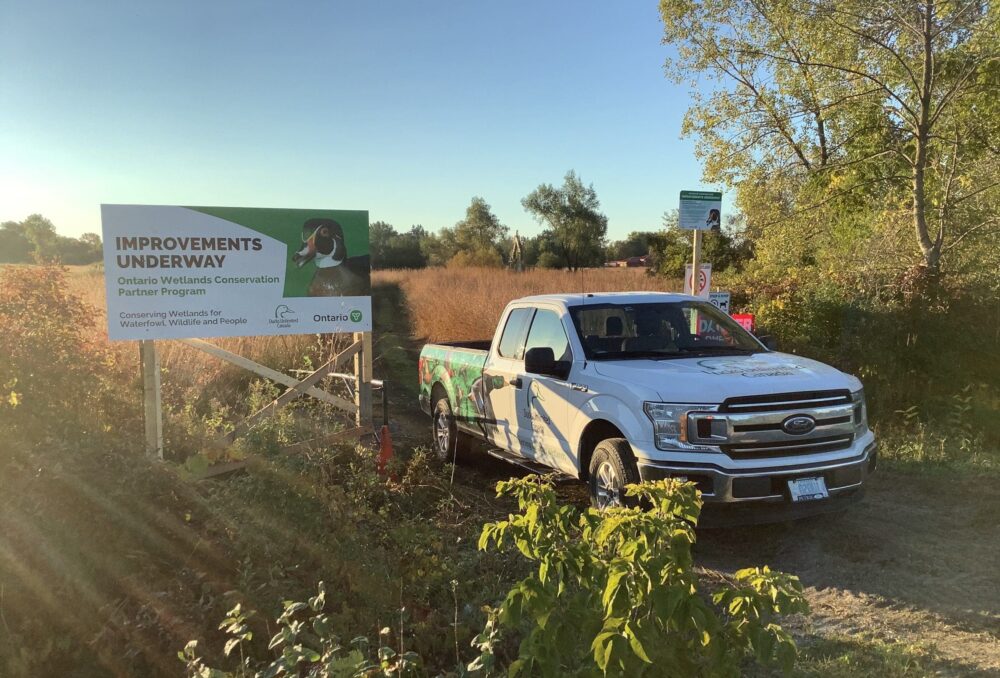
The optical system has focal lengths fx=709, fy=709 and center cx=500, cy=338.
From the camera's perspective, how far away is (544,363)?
5656 millimetres

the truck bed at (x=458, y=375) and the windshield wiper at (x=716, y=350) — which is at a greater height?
the windshield wiper at (x=716, y=350)

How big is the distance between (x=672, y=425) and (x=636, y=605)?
2.58m

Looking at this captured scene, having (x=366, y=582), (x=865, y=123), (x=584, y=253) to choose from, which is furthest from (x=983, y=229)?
(x=584, y=253)

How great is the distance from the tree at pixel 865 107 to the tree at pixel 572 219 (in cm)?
2584

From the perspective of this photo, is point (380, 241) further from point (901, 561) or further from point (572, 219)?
point (901, 561)

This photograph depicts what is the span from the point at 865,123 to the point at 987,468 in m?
7.62

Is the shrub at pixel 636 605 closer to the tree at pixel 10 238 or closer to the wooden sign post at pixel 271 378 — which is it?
the wooden sign post at pixel 271 378

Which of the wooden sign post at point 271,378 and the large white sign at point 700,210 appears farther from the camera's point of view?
the large white sign at point 700,210

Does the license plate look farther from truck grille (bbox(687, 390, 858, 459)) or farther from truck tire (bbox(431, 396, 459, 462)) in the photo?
truck tire (bbox(431, 396, 459, 462))

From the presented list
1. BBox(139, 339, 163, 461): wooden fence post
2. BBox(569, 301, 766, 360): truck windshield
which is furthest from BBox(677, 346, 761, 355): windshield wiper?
BBox(139, 339, 163, 461): wooden fence post

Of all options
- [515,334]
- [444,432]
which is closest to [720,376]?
[515,334]

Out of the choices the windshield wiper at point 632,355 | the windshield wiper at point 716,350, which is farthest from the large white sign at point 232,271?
the windshield wiper at point 716,350

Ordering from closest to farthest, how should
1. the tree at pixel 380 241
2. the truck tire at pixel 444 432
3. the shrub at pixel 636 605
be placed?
the shrub at pixel 636 605 → the truck tire at pixel 444 432 → the tree at pixel 380 241

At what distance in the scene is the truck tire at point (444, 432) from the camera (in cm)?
784
